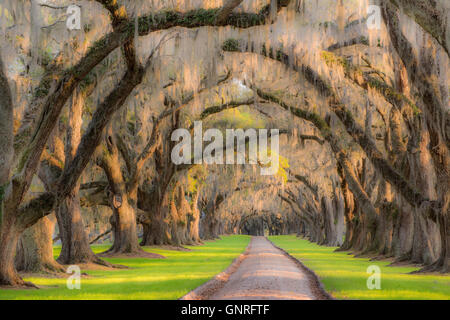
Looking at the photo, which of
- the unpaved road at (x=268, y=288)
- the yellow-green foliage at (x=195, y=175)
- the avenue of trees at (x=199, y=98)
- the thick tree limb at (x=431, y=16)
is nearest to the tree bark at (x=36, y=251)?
the avenue of trees at (x=199, y=98)

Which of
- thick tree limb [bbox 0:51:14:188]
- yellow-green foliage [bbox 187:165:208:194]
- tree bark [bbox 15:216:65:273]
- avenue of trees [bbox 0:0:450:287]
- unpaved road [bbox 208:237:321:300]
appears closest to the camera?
unpaved road [bbox 208:237:321:300]

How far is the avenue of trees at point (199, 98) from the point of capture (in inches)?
414

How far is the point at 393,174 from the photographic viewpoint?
14391 mm

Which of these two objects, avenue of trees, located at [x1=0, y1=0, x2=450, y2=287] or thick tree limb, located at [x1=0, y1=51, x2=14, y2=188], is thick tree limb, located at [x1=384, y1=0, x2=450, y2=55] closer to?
avenue of trees, located at [x1=0, y1=0, x2=450, y2=287]

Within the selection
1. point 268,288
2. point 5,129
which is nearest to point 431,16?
point 268,288

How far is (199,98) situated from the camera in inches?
853

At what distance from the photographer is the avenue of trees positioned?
414 inches

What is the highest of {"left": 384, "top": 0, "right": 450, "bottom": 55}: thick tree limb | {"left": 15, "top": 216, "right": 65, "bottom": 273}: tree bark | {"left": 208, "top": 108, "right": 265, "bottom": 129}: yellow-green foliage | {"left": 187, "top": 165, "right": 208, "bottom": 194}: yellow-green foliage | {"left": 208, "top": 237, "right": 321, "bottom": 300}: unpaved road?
{"left": 208, "top": 108, "right": 265, "bottom": 129}: yellow-green foliage

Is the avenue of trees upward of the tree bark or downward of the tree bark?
upward

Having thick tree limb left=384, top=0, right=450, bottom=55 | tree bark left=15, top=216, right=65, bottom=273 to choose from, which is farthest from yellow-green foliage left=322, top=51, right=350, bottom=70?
tree bark left=15, top=216, right=65, bottom=273

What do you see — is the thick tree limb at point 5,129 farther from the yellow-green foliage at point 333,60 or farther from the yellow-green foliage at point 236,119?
the yellow-green foliage at point 236,119

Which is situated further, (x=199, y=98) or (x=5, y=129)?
(x=199, y=98)

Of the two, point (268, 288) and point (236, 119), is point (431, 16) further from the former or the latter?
point (236, 119)
